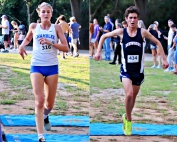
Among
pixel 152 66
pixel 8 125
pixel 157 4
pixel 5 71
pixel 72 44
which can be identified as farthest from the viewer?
pixel 152 66

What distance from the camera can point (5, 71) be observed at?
16.6 ft

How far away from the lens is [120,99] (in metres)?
5.50

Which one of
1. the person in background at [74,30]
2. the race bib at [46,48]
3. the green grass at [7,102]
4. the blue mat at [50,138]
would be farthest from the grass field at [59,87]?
the race bib at [46,48]

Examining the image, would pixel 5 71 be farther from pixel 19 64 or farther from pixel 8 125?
pixel 8 125

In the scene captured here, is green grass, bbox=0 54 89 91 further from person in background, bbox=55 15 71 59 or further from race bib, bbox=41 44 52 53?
race bib, bbox=41 44 52 53

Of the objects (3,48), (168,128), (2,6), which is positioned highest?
(2,6)

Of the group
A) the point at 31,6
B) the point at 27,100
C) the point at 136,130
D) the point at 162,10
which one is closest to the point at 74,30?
the point at 31,6

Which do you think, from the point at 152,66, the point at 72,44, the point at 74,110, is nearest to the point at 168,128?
the point at 74,110

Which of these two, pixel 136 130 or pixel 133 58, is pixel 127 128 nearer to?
pixel 136 130

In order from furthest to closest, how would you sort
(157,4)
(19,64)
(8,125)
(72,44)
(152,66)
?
(152,66)
(157,4)
(19,64)
(8,125)
(72,44)

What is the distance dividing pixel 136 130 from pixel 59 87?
3.72 feet

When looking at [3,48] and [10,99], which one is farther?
[10,99]

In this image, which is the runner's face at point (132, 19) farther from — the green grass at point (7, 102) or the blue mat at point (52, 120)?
the green grass at point (7, 102)

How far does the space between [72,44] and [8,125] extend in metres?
1.13
